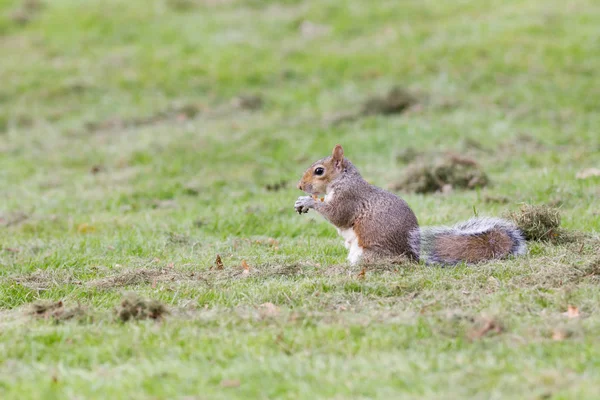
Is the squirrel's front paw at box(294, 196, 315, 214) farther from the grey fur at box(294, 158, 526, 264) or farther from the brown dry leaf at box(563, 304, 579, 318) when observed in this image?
the brown dry leaf at box(563, 304, 579, 318)

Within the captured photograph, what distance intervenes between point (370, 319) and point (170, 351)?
1.03 meters

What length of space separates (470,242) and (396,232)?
0.48m

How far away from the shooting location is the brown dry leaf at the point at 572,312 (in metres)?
4.48

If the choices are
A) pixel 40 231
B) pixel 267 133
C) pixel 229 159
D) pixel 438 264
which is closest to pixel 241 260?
pixel 438 264

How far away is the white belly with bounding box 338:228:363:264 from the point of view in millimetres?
5887

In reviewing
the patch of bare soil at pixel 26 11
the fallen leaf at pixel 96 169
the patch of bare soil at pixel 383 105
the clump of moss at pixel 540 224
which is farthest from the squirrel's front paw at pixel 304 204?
the patch of bare soil at pixel 26 11

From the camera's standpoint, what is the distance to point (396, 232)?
19.1 ft

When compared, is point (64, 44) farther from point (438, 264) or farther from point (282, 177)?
point (438, 264)

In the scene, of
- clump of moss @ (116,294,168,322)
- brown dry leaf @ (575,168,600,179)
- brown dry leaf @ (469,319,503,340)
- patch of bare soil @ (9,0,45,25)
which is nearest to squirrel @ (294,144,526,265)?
brown dry leaf @ (469,319,503,340)

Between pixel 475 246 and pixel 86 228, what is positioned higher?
pixel 475 246

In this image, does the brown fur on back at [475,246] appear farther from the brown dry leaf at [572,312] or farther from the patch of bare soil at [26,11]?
the patch of bare soil at [26,11]

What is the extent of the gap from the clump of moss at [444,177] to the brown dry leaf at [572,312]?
4078 millimetres

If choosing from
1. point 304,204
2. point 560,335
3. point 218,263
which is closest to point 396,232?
point 304,204

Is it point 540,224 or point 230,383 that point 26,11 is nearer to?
point 540,224
